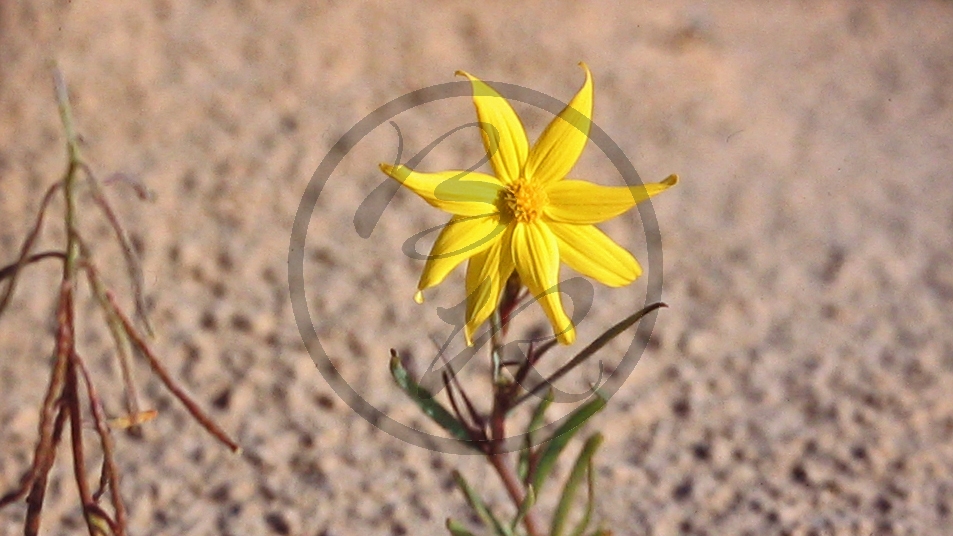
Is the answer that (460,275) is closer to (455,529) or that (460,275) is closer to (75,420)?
(455,529)

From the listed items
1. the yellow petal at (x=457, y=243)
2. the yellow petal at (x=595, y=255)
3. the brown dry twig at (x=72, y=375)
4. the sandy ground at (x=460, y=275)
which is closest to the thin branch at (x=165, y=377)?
the brown dry twig at (x=72, y=375)

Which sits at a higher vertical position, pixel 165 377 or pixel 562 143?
pixel 562 143

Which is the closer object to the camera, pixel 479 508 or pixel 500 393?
pixel 500 393

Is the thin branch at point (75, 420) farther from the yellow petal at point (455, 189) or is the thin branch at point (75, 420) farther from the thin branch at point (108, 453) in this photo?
the yellow petal at point (455, 189)
